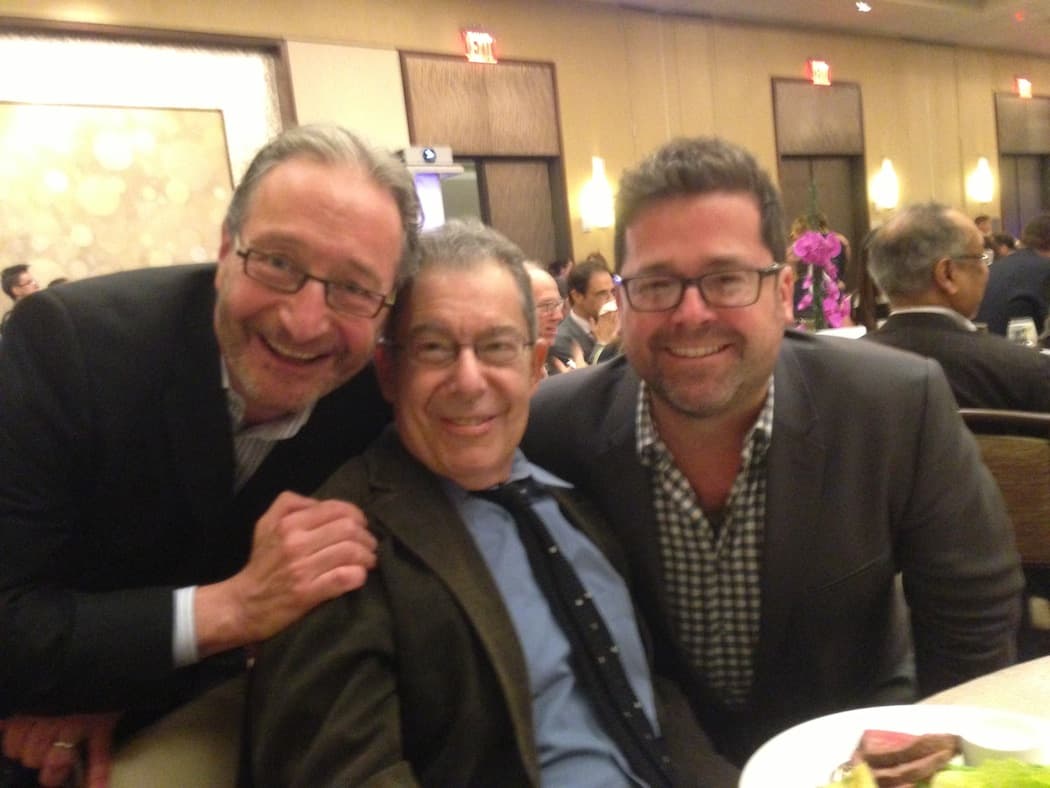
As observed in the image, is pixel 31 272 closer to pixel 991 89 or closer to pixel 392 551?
pixel 392 551

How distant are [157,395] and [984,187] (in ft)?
44.7

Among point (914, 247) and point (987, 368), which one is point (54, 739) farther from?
point (914, 247)

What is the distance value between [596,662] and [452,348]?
22.0 inches

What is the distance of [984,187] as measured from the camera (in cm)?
1256

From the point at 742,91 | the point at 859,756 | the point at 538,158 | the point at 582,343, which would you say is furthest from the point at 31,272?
the point at 742,91

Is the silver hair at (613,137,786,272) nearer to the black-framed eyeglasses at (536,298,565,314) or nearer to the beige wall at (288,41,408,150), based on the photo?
the black-framed eyeglasses at (536,298,565,314)

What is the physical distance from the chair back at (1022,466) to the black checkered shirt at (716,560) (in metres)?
1.00

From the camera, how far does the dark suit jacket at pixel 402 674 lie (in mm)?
1124

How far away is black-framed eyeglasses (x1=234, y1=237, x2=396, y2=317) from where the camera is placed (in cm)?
142

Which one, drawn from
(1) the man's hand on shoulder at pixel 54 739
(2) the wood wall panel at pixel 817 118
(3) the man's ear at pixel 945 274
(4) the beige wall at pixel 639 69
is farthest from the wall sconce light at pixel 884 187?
(1) the man's hand on shoulder at pixel 54 739

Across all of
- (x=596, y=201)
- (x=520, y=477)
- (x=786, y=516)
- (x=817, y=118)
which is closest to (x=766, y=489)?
(x=786, y=516)

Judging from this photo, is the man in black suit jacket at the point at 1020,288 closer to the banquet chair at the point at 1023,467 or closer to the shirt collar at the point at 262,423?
the banquet chair at the point at 1023,467

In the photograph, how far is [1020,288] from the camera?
508cm

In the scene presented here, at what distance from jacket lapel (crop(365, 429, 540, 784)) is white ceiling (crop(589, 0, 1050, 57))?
8.38 m
